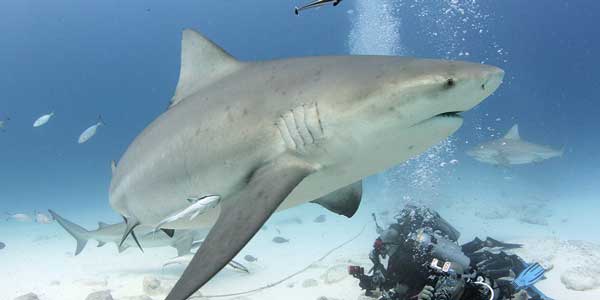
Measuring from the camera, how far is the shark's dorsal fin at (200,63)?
10.8 ft

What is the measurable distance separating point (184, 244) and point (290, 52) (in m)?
70.8

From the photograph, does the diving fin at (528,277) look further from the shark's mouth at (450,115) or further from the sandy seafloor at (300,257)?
the shark's mouth at (450,115)

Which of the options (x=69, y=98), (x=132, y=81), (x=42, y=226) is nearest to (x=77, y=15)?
(x=132, y=81)

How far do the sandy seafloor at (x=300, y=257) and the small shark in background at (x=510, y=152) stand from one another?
252 cm

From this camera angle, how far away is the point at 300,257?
36.1ft

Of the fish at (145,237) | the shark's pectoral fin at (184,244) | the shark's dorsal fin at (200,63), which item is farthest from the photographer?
the shark's pectoral fin at (184,244)

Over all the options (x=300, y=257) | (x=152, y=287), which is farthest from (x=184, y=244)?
(x=300, y=257)

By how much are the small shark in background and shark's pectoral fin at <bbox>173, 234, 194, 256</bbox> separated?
12.2 metres

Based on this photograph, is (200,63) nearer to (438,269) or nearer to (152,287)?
(438,269)

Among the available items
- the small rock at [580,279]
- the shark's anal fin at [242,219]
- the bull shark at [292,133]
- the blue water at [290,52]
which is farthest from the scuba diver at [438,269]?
the blue water at [290,52]

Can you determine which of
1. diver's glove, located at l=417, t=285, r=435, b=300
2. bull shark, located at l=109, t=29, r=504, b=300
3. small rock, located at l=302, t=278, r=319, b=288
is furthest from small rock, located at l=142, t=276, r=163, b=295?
diver's glove, located at l=417, t=285, r=435, b=300

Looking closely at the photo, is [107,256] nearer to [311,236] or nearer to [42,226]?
[311,236]

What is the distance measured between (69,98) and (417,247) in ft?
330

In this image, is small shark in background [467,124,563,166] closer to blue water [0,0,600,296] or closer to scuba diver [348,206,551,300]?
scuba diver [348,206,551,300]
